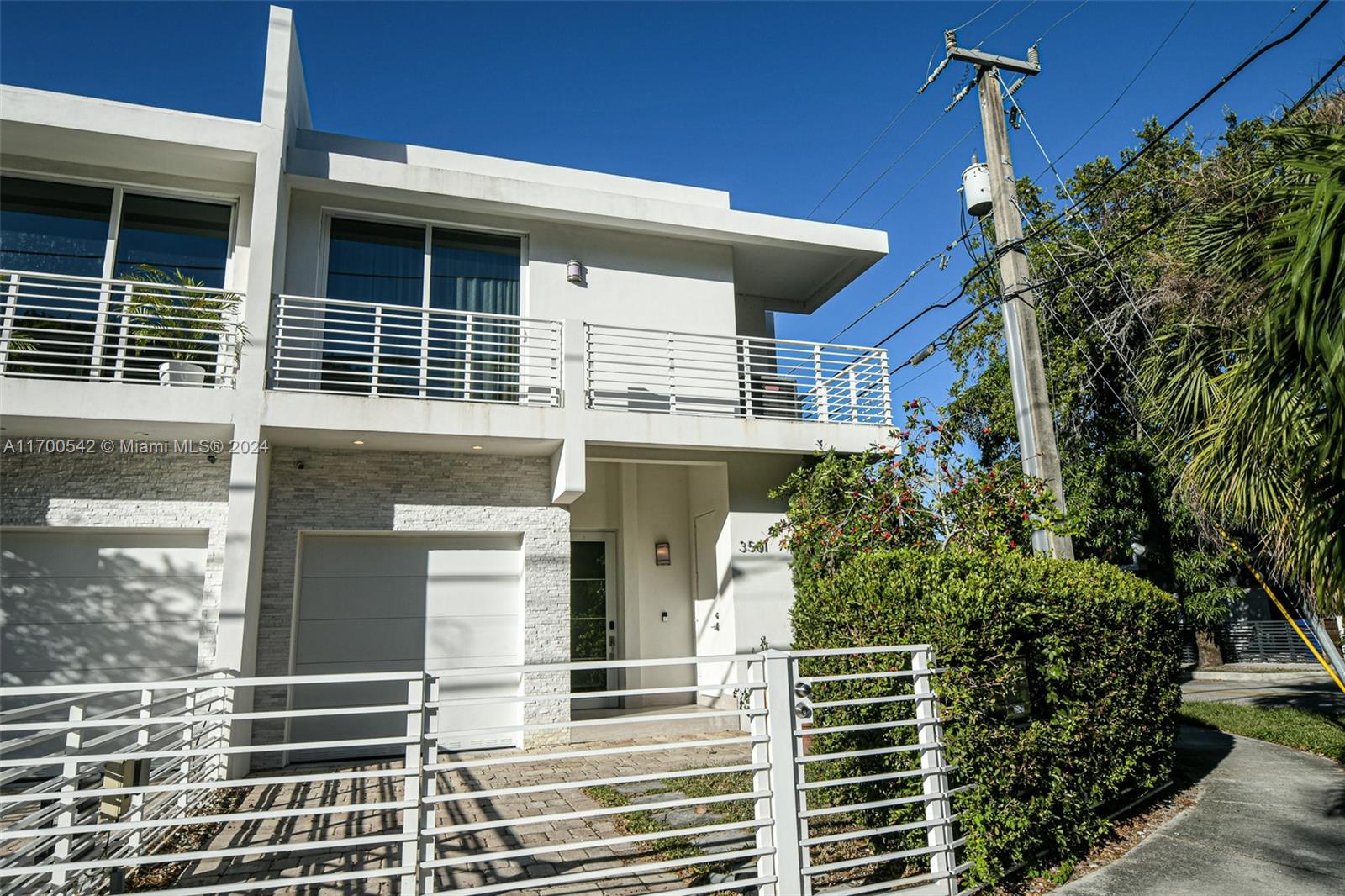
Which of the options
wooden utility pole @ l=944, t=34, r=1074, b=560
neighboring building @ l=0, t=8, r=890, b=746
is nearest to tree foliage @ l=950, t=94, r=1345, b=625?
Result: wooden utility pole @ l=944, t=34, r=1074, b=560

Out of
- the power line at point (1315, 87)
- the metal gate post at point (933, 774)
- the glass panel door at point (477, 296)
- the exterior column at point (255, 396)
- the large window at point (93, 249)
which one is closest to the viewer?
the metal gate post at point (933, 774)

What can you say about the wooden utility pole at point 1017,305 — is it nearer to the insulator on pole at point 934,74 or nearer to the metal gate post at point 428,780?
the insulator on pole at point 934,74

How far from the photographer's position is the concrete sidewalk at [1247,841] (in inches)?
195

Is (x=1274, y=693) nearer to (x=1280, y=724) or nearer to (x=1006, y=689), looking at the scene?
(x=1280, y=724)

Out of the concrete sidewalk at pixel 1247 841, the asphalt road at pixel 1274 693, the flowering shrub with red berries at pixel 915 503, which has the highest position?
the flowering shrub with red berries at pixel 915 503

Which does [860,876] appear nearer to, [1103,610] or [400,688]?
[1103,610]

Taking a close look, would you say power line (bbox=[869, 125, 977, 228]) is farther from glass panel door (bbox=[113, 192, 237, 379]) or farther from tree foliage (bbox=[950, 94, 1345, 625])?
glass panel door (bbox=[113, 192, 237, 379])

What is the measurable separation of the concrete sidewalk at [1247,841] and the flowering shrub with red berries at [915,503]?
9.30 ft

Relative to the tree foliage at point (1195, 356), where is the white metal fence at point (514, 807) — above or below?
below

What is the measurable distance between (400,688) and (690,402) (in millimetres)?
5585

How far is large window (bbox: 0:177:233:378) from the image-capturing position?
29.7ft

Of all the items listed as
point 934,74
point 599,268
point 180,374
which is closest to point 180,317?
point 180,374

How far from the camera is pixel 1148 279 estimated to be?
503 inches

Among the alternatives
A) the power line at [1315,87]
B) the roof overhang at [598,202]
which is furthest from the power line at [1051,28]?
the roof overhang at [598,202]
